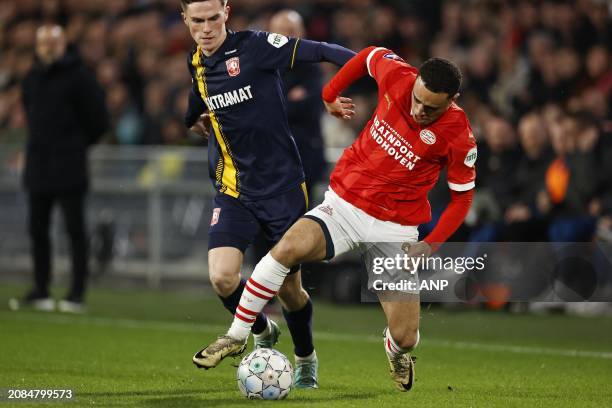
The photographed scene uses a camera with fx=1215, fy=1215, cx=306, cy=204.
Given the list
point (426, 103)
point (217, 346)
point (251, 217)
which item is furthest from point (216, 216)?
point (426, 103)

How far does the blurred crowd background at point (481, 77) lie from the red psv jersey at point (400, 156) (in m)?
5.07

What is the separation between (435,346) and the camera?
952 cm

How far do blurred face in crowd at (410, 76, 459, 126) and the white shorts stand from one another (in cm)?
63

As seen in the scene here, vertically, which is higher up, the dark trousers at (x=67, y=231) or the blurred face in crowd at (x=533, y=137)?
the blurred face in crowd at (x=533, y=137)

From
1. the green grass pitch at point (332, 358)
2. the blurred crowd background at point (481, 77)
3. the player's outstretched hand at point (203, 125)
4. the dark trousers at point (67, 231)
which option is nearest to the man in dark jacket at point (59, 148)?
the dark trousers at point (67, 231)

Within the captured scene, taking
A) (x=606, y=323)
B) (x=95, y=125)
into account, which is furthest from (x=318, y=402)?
(x=95, y=125)

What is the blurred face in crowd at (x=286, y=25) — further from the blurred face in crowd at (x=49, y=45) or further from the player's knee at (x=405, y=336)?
the player's knee at (x=405, y=336)

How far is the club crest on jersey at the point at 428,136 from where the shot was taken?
21.9 ft

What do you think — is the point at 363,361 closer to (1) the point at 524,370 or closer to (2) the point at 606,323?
(1) the point at 524,370

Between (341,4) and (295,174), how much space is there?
32.4ft

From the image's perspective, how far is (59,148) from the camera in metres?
11.8

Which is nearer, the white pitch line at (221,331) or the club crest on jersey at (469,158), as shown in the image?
the club crest on jersey at (469,158)

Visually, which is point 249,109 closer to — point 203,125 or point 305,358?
point 203,125

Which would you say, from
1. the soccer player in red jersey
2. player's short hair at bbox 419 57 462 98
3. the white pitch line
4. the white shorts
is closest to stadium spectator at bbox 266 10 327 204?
the white pitch line
